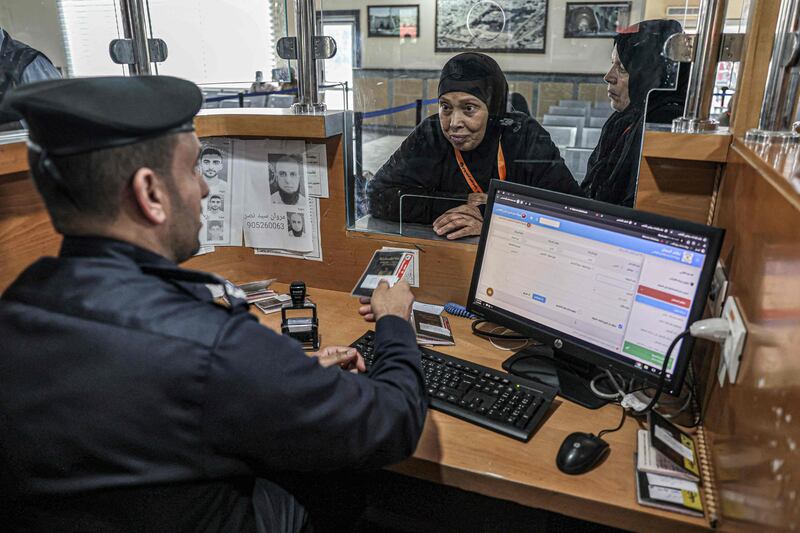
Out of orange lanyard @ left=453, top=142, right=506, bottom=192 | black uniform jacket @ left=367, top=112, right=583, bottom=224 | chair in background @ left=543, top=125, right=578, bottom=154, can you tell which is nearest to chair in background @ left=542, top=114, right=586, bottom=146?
chair in background @ left=543, top=125, right=578, bottom=154

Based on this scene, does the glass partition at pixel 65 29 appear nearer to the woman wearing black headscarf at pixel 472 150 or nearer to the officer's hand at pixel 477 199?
the woman wearing black headscarf at pixel 472 150

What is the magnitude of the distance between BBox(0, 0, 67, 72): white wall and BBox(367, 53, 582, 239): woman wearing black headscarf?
2293 millimetres

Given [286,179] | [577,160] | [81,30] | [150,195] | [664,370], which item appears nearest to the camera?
[150,195]

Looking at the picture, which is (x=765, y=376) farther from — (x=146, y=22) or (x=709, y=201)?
(x=146, y=22)

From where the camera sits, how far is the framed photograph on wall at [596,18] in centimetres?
198

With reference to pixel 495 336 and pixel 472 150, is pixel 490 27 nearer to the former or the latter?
pixel 472 150

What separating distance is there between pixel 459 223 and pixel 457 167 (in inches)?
13.3

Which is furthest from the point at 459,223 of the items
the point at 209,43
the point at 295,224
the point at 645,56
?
the point at 209,43

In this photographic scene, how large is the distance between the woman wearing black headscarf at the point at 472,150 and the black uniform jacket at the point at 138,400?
106cm

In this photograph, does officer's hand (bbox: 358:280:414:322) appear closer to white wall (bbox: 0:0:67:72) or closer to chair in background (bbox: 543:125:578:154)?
chair in background (bbox: 543:125:578:154)

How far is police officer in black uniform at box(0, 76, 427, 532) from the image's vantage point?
727 millimetres

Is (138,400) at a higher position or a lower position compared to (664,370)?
higher

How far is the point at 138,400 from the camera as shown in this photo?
72 cm

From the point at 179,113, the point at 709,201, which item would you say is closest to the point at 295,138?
the point at 179,113
